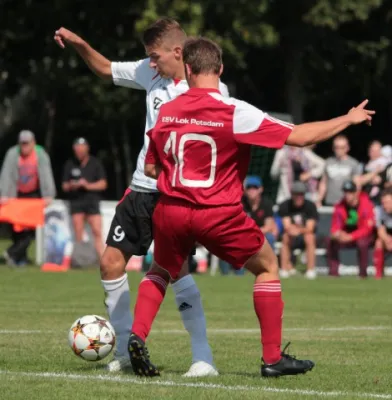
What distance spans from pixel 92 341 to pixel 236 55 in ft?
82.9

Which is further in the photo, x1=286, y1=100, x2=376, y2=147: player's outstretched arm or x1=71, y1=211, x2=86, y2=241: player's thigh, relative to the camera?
x1=71, y1=211, x2=86, y2=241: player's thigh

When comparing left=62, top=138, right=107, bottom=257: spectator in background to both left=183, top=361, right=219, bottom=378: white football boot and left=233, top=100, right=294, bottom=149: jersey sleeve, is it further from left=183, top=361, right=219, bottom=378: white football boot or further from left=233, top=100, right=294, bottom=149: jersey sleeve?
left=233, top=100, right=294, bottom=149: jersey sleeve

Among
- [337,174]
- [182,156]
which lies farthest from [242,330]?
[337,174]

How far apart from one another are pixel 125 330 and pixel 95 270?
12.5m

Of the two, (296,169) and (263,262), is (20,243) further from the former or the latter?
(263,262)

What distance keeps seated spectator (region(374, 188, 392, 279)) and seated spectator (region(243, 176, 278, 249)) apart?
1.62m

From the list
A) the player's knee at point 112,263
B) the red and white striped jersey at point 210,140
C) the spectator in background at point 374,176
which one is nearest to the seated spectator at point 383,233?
the spectator in background at point 374,176

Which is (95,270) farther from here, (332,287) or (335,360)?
(335,360)

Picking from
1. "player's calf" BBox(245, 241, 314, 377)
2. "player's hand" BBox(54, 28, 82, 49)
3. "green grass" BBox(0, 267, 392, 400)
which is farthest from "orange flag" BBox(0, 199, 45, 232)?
"player's calf" BBox(245, 241, 314, 377)

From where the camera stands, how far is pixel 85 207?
20.8 metres

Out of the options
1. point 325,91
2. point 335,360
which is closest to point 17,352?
point 335,360

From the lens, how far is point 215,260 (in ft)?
70.2

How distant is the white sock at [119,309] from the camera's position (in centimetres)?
828

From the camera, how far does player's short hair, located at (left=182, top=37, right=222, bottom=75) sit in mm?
7371
